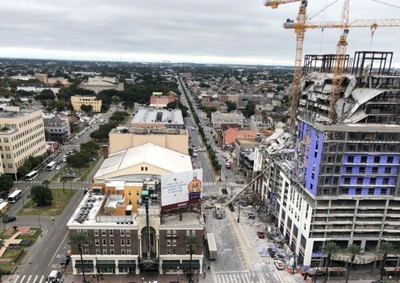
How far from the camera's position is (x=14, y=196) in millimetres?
120188

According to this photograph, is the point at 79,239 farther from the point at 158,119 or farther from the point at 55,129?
the point at 55,129

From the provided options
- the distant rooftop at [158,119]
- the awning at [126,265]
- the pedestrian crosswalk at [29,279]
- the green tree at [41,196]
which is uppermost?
the distant rooftop at [158,119]

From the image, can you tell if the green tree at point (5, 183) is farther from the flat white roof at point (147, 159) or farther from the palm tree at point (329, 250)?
the palm tree at point (329, 250)

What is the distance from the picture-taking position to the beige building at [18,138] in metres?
137

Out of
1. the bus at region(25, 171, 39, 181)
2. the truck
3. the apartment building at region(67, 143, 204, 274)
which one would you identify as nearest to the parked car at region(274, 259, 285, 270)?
the truck

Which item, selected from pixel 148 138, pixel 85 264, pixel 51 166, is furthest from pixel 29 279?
pixel 51 166

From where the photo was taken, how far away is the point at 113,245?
8225 cm

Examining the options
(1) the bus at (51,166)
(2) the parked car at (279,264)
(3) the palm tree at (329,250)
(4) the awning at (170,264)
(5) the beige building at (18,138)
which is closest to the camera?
(3) the palm tree at (329,250)

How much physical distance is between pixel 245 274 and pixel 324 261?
21169 millimetres

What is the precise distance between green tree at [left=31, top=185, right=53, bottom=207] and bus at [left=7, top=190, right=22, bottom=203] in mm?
9017

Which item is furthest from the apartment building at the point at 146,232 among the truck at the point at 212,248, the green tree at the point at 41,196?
the green tree at the point at 41,196

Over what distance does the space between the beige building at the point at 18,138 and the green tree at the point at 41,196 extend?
31051 millimetres

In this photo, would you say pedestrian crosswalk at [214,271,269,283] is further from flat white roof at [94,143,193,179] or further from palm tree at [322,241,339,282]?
flat white roof at [94,143,193,179]

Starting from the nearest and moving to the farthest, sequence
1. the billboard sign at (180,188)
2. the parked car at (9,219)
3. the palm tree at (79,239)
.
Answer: the palm tree at (79,239) < the billboard sign at (180,188) < the parked car at (9,219)
